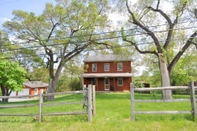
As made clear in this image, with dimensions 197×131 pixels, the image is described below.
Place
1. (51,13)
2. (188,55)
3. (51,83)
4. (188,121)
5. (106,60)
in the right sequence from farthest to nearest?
(106,60) < (188,55) < (51,83) < (51,13) < (188,121)

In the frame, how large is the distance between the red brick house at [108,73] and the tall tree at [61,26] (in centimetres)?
734

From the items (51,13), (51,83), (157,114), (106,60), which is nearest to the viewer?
(157,114)

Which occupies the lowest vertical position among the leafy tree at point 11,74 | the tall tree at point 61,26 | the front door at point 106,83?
the front door at point 106,83

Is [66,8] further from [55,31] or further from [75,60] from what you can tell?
[75,60]

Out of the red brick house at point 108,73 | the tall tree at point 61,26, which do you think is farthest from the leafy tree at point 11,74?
the red brick house at point 108,73

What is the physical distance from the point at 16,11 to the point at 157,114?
18783mm

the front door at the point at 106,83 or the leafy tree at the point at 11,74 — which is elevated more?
the leafy tree at the point at 11,74

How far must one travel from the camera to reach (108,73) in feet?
85.4

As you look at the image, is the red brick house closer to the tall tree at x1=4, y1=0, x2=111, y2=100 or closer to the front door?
the front door

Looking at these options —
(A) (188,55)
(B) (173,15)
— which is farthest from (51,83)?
(A) (188,55)

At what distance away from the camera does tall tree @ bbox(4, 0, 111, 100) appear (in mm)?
17016

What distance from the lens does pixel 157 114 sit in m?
5.94

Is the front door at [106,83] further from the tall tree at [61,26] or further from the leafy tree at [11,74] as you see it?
the leafy tree at [11,74]

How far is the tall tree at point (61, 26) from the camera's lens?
1702cm
